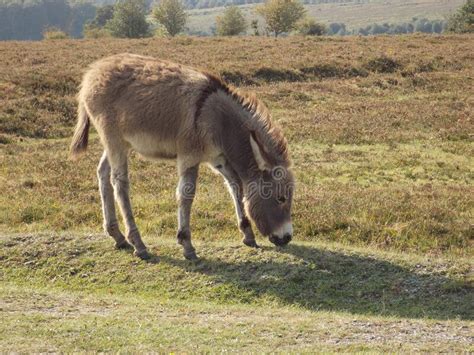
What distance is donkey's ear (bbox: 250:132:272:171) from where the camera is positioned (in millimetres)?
11383

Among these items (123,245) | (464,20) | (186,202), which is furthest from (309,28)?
(186,202)

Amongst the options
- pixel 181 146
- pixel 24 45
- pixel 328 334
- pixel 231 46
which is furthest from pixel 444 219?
pixel 24 45

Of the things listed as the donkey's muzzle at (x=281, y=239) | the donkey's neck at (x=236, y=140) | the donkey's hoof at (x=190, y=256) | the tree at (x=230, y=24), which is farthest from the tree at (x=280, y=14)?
the donkey's muzzle at (x=281, y=239)

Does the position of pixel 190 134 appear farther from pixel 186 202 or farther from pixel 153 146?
pixel 186 202

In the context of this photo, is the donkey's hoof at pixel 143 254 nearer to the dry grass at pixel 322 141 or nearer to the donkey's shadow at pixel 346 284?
the donkey's shadow at pixel 346 284

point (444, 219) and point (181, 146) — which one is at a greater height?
point (181, 146)

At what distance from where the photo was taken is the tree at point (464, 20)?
73.7m

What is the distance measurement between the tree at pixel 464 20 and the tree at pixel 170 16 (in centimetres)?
3342

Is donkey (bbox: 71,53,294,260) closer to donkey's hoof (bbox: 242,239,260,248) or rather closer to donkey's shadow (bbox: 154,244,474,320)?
donkey's hoof (bbox: 242,239,260,248)

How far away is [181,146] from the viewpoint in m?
11.8

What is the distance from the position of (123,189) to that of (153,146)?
1112mm

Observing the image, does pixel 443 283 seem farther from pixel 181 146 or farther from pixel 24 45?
pixel 24 45

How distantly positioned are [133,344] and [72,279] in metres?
4.32

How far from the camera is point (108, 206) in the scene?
1307 centimetres
